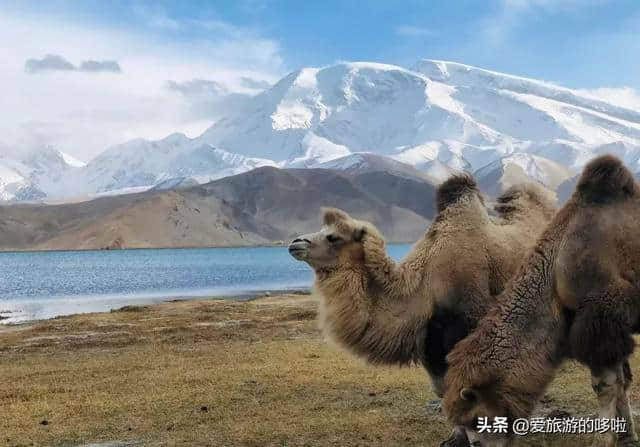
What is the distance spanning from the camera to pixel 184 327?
80.1 feet

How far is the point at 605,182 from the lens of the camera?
276 inches

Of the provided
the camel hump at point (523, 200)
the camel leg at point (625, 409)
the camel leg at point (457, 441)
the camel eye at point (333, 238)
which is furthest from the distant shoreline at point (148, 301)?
the camel leg at point (625, 409)

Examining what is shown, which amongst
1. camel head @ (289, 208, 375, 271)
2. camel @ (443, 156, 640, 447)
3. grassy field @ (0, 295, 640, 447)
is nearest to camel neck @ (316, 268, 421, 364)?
camel head @ (289, 208, 375, 271)

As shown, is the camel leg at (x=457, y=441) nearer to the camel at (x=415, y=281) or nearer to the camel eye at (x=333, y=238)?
the camel at (x=415, y=281)

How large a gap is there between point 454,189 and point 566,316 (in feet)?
9.38

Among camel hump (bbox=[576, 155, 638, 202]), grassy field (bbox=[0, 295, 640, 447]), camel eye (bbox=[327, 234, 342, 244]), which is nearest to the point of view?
camel hump (bbox=[576, 155, 638, 202])

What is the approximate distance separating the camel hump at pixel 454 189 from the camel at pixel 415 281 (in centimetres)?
3

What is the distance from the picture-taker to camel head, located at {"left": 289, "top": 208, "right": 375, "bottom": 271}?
861 centimetres

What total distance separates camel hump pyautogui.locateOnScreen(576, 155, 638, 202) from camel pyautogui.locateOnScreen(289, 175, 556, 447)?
1.59m

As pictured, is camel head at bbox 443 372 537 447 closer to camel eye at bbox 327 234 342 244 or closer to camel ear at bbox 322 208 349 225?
camel eye at bbox 327 234 342 244

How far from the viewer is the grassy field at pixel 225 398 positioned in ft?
30.0

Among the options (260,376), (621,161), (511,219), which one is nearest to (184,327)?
(260,376)

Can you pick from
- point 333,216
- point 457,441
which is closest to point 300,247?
point 333,216

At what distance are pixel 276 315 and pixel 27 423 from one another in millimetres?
18489
